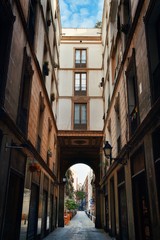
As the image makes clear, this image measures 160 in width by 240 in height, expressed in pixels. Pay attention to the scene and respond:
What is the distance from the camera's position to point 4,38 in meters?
7.31

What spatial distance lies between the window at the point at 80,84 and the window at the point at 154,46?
603 inches

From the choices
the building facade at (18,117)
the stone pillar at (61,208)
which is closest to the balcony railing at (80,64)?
the building facade at (18,117)

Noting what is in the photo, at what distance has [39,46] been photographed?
1243 centimetres

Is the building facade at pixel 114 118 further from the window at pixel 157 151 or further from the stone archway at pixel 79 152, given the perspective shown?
the stone archway at pixel 79 152

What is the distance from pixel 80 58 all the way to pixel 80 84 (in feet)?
9.99

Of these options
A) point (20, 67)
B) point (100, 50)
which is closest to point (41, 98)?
point (20, 67)

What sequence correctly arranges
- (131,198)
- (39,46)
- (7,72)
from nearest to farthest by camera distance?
(7,72)
(131,198)
(39,46)

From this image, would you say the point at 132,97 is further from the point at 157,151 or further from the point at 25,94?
the point at 25,94

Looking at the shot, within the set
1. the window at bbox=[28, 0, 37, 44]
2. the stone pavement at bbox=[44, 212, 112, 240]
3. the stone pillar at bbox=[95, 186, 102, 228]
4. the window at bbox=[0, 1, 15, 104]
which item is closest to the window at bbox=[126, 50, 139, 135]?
the window at bbox=[28, 0, 37, 44]

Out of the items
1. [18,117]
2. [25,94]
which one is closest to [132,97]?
[25,94]

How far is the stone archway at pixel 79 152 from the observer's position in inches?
824

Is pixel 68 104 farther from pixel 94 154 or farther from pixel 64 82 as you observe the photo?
pixel 94 154

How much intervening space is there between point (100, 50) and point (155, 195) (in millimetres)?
20091

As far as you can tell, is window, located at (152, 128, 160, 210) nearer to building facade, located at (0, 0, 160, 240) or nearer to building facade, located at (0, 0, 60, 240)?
building facade, located at (0, 0, 160, 240)
